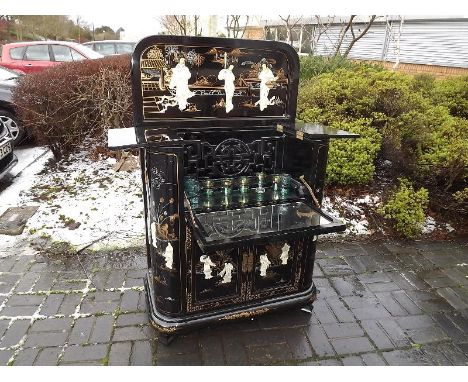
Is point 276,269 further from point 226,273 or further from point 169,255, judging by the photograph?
point 169,255

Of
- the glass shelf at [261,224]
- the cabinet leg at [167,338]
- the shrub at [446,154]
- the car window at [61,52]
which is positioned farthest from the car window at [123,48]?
the cabinet leg at [167,338]

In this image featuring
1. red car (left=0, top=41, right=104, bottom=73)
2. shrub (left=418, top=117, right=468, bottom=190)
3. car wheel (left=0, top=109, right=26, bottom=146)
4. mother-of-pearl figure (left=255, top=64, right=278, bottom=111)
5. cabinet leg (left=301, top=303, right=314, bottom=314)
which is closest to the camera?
mother-of-pearl figure (left=255, top=64, right=278, bottom=111)

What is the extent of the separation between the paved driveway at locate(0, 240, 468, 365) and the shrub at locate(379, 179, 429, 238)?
470mm

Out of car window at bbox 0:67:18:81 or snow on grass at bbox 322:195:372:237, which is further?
car window at bbox 0:67:18:81

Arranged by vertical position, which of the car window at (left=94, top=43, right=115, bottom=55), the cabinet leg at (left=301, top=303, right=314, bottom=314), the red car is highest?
the car window at (left=94, top=43, right=115, bottom=55)

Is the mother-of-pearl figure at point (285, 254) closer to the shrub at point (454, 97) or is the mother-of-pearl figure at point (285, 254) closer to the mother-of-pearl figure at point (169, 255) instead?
the mother-of-pearl figure at point (169, 255)

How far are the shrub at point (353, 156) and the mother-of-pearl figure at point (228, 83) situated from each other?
91.9 inches

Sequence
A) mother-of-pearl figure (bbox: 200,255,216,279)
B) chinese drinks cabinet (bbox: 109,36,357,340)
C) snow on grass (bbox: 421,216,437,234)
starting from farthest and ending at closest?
snow on grass (bbox: 421,216,437,234) < mother-of-pearl figure (bbox: 200,255,216,279) < chinese drinks cabinet (bbox: 109,36,357,340)

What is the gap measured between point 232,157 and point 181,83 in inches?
26.0

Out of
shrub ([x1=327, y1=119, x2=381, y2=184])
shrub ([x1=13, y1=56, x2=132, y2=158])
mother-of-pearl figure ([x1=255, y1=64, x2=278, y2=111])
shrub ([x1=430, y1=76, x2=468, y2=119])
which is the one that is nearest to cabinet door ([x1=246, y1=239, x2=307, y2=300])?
mother-of-pearl figure ([x1=255, y1=64, x2=278, y2=111])

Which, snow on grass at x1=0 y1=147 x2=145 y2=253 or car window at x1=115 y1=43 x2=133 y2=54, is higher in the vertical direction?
car window at x1=115 y1=43 x2=133 y2=54

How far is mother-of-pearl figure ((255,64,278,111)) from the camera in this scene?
2580mm

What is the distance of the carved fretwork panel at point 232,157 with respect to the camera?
103 inches

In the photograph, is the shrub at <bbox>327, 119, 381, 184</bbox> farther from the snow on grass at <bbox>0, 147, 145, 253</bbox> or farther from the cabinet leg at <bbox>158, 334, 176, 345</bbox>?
the cabinet leg at <bbox>158, 334, 176, 345</bbox>
